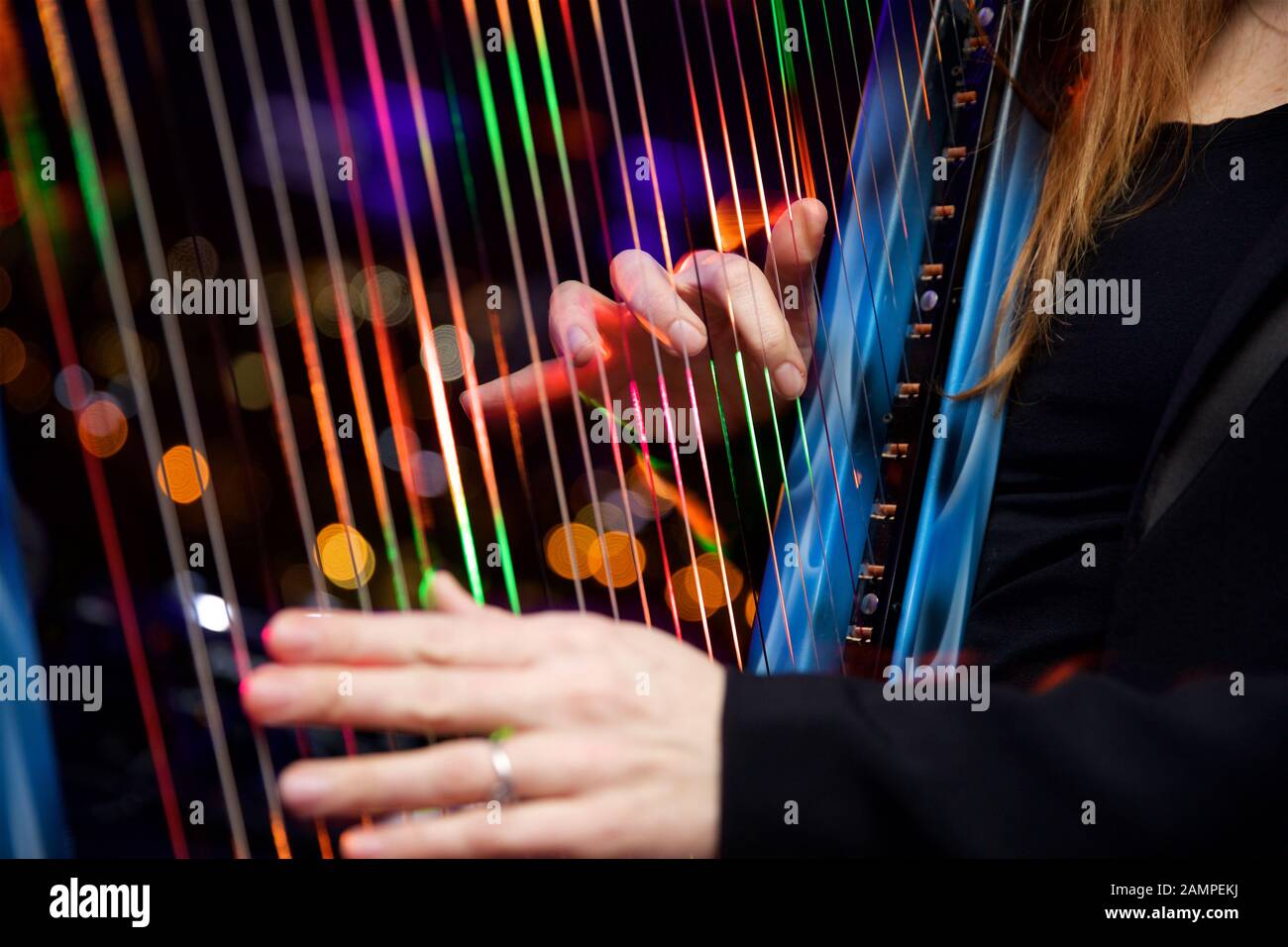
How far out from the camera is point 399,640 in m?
0.54

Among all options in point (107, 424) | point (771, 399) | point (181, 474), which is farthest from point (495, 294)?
point (181, 474)

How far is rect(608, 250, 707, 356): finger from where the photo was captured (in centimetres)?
107

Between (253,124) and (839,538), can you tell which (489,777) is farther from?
(253,124)

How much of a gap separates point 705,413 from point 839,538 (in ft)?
0.72

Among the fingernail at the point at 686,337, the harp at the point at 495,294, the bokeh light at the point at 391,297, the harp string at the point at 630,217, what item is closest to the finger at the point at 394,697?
the harp at the point at 495,294

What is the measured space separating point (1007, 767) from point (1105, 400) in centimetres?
55

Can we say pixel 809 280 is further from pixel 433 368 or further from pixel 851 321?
pixel 433 368

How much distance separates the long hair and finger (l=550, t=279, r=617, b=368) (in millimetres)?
423

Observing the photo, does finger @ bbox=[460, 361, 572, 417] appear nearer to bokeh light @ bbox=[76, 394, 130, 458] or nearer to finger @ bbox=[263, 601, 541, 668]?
finger @ bbox=[263, 601, 541, 668]

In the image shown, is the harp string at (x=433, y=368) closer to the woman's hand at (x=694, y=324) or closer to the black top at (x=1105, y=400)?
the woman's hand at (x=694, y=324)

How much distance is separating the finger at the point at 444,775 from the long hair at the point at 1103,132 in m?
0.74

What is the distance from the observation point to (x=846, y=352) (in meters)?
1.24

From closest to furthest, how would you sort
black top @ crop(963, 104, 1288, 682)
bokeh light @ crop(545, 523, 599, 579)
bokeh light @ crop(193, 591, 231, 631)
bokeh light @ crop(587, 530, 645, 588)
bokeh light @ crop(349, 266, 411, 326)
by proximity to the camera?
1. black top @ crop(963, 104, 1288, 682)
2. bokeh light @ crop(193, 591, 231, 631)
3. bokeh light @ crop(349, 266, 411, 326)
4. bokeh light @ crop(587, 530, 645, 588)
5. bokeh light @ crop(545, 523, 599, 579)

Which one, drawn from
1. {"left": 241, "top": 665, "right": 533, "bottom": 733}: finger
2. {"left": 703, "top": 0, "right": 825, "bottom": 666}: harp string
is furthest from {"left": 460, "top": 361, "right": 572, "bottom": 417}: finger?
{"left": 241, "top": 665, "right": 533, "bottom": 733}: finger
